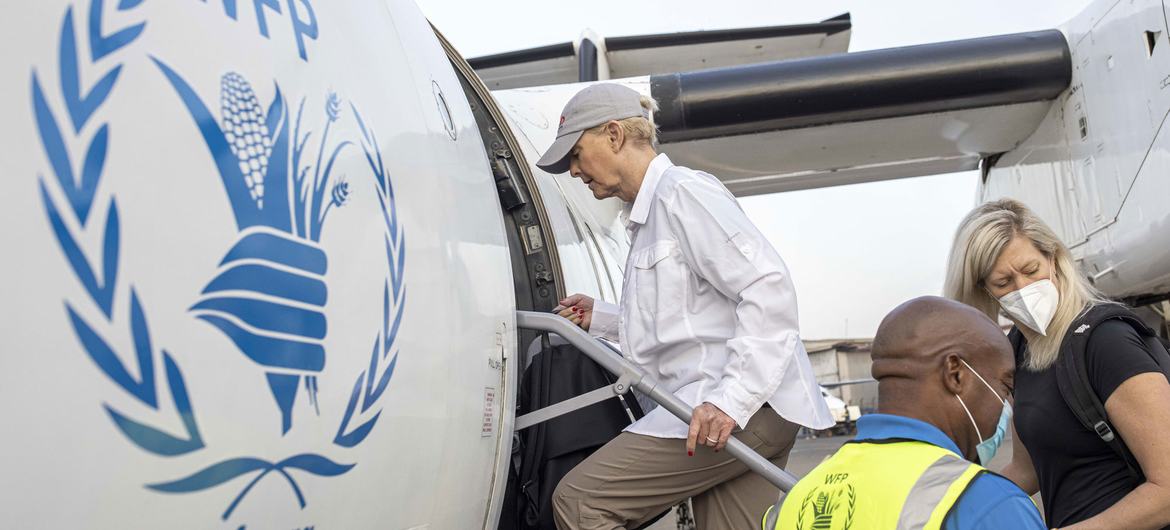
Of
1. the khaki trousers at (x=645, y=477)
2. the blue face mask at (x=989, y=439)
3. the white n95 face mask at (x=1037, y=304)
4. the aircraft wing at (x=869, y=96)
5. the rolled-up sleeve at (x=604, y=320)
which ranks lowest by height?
the khaki trousers at (x=645, y=477)

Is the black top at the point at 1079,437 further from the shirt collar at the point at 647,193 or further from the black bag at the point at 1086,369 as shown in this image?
the shirt collar at the point at 647,193

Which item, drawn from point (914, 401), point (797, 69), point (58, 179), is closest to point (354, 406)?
point (58, 179)

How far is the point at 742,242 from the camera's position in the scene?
262 cm

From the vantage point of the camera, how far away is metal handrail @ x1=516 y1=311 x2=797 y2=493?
2529 millimetres

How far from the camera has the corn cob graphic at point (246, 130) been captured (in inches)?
55.2

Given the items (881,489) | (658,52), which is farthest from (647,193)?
(658,52)

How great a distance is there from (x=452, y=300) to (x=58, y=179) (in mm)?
947

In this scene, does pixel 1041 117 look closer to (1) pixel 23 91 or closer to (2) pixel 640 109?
(2) pixel 640 109

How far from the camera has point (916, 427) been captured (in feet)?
5.49

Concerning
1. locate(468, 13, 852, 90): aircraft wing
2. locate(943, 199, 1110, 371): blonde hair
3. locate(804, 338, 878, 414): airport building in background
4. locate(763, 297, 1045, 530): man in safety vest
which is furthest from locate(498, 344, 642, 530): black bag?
locate(804, 338, 878, 414): airport building in background

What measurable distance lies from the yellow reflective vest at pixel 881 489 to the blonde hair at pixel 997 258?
115cm

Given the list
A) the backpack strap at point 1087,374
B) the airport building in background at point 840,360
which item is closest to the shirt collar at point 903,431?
the backpack strap at point 1087,374

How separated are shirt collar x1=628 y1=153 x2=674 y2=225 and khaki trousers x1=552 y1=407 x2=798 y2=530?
614 millimetres

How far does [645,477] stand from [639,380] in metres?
0.25
